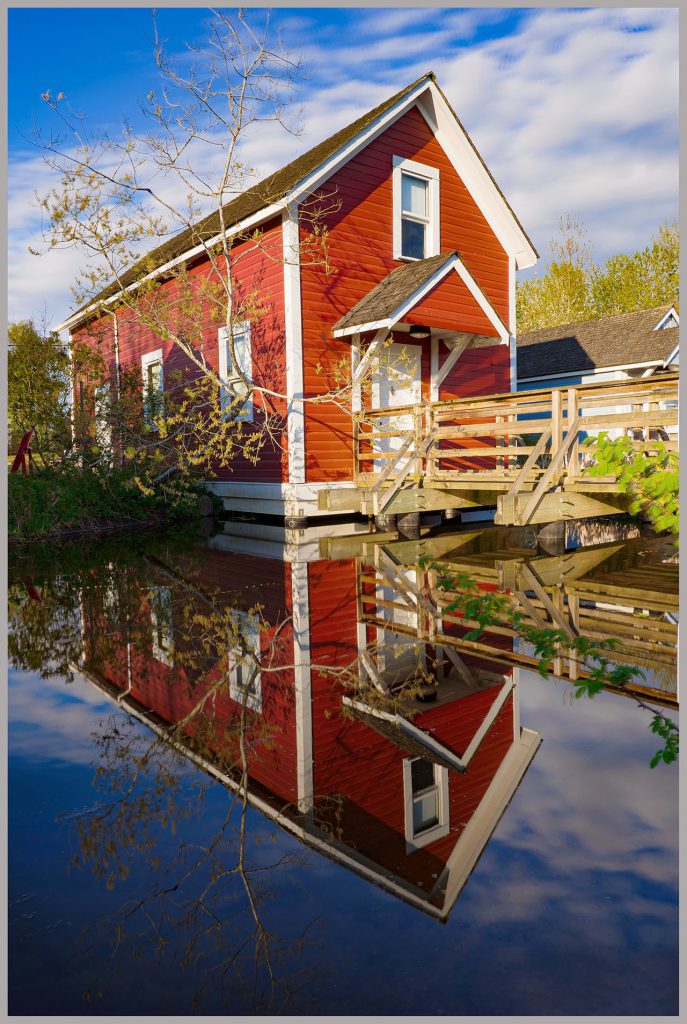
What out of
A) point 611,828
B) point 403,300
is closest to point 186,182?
point 403,300

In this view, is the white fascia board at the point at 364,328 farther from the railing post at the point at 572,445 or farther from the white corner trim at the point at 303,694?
the white corner trim at the point at 303,694

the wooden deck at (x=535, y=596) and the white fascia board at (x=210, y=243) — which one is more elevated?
the white fascia board at (x=210, y=243)

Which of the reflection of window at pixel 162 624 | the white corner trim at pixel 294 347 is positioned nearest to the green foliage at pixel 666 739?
the reflection of window at pixel 162 624

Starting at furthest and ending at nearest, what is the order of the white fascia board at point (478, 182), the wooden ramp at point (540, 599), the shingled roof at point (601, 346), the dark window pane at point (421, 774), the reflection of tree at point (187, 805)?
the shingled roof at point (601, 346)
the white fascia board at point (478, 182)
the wooden ramp at point (540, 599)
the dark window pane at point (421, 774)
the reflection of tree at point (187, 805)

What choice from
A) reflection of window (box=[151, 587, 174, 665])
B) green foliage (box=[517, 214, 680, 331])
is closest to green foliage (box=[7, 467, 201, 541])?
reflection of window (box=[151, 587, 174, 665])

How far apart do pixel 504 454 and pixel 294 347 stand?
413 cm

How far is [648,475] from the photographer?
880cm

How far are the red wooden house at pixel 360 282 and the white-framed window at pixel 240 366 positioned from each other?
0.05 metres

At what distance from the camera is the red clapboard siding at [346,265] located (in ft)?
44.4

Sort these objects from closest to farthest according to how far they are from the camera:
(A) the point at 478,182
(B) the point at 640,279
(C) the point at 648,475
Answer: (C) the point at 648,475 → (A) the point at 478,182 → (B) the point at 640,279

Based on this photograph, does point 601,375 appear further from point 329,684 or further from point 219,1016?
point 219,1016

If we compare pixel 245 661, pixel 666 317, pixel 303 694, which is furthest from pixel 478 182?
pixel 666 317

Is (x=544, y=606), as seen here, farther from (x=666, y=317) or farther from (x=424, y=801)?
(x=666, y=317)

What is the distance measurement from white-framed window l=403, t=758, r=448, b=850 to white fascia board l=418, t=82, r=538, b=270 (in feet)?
47.4
